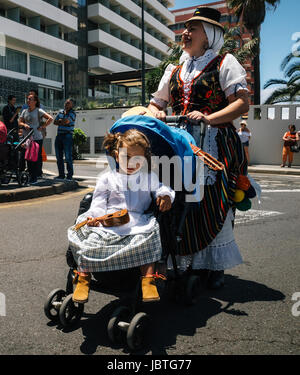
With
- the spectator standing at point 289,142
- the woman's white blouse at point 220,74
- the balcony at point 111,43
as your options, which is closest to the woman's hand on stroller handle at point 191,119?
the woman's white blouse at point 220,74

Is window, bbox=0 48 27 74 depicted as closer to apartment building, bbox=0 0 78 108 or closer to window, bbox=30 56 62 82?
apartment building, bbox=0 0 78 108

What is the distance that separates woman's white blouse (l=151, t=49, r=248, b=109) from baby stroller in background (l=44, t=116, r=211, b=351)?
1.60 ft

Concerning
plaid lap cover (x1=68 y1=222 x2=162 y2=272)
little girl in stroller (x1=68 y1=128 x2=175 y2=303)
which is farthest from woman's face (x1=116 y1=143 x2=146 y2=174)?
plaid lap cover (x1=68 y1=222 x2=162 y2=272)

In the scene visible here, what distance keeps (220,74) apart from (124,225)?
1374mm

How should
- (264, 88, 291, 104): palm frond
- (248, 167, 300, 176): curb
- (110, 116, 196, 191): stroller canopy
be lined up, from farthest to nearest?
1. (264, 88, 291, 104): palm frond
2. (248, 167, 300, 176): curb
3. (110, 116, 196, 191): stroller canopy

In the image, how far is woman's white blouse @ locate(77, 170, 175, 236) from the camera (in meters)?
2.57

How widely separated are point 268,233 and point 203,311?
8.36ft

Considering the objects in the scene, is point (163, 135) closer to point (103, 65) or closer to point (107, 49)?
point (103, 65)

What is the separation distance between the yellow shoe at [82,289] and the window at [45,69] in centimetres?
3869

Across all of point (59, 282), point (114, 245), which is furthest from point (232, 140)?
point (59, 282)

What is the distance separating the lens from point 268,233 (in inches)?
200

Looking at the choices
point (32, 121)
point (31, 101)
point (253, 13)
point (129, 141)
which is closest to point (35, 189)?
point (32, 121)

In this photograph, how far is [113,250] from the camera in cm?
232

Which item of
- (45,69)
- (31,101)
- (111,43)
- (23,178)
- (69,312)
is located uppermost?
(111,43)
